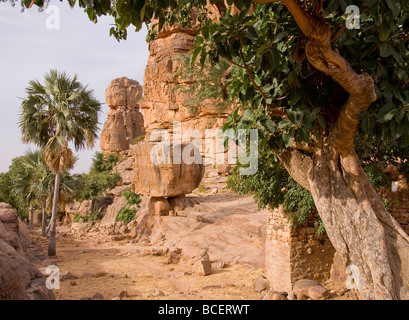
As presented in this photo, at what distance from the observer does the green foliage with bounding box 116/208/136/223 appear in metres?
19.3

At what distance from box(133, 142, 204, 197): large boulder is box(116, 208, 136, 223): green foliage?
10.7ft

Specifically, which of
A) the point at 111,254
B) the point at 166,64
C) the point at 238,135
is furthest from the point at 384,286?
the point at 166,64

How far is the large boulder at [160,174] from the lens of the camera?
1598 cm

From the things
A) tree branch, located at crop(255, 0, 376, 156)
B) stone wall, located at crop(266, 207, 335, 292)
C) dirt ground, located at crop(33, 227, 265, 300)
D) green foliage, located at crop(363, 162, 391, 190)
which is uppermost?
tree branch, located at crop(255, 0, 376, 156)

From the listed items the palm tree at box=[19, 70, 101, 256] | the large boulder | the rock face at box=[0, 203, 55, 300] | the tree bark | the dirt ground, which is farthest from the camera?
the large boulder

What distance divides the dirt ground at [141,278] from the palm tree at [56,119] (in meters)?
2.59

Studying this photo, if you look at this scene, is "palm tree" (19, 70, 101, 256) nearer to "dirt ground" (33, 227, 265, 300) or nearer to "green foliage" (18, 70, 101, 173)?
"green foliage" (18, 70, 101, 173)

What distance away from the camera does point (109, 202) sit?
24891 millimetres

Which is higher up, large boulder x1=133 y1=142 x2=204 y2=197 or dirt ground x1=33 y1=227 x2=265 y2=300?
large boulder x1=133 y1=142 x2=204 y2=197

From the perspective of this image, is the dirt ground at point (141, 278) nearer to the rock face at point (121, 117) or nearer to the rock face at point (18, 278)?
the rock face at point (18, 278)

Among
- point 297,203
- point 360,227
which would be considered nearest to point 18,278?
point 360,227

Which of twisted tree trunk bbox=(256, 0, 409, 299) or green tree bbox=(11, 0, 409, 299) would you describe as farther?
twisted tree trunk bbox=(256, 0, 409, 299)

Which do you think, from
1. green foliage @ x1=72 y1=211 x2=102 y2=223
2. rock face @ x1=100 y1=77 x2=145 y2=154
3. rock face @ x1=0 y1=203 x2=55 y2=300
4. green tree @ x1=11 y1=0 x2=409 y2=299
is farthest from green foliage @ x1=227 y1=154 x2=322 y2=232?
rock face @ x1=100 y1=77 x2=145 y2=154
